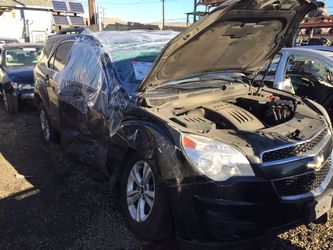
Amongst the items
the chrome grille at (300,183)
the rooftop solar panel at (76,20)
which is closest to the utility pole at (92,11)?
the rooftop solar panel at (76,20)

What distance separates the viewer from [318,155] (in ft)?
10.2

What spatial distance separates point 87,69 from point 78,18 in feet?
65.4

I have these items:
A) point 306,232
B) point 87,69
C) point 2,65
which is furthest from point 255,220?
point 2,65

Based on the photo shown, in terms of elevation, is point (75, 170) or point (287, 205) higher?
point (287, 205)

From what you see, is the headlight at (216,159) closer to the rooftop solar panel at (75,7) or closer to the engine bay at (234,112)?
the engine bay at (234,112)

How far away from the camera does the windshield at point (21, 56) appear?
990 cm

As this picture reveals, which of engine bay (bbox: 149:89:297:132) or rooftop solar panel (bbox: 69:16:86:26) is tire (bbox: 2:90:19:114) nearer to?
engine bay (bbox: 149:89:297:132)

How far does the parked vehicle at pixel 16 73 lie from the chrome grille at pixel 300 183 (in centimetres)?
724

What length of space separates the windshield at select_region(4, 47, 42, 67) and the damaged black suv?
548cm

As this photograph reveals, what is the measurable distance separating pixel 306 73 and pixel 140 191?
14.0 feet

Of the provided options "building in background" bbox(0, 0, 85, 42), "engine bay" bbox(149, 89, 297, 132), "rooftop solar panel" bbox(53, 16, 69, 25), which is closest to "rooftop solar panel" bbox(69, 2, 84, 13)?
"building in background" bbox(0, 0, 85, 42)

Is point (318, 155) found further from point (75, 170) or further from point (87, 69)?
point (75, 170)

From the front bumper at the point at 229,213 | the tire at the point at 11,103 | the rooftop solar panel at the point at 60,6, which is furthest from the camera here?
the rooftop solar panel at the point at 60,6

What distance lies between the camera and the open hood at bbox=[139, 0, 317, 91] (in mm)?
3189
